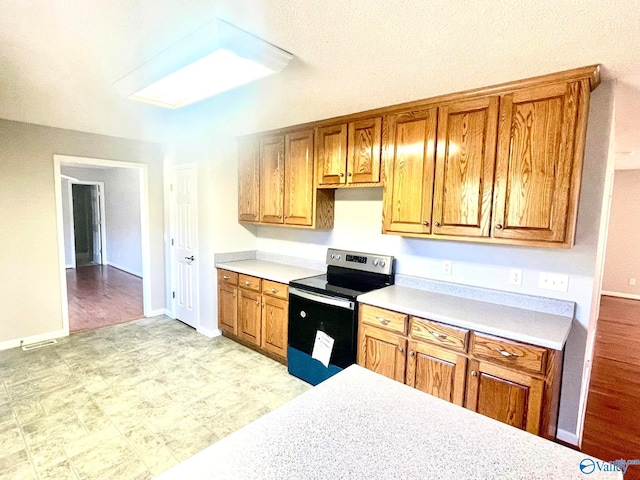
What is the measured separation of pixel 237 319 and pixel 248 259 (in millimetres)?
772

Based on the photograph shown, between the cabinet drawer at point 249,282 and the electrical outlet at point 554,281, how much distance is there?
2323mm

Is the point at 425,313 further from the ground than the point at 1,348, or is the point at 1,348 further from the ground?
the point at 425,313

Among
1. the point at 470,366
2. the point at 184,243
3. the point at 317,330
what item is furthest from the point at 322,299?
the point at 184,243

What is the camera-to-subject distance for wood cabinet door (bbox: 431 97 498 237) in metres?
2.12

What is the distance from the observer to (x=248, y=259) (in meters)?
4.05

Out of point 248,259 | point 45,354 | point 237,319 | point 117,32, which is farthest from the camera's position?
point 248,259

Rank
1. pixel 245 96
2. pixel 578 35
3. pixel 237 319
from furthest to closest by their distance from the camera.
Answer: pixel 237 319 < pixel 245 96 < pixel 578 35

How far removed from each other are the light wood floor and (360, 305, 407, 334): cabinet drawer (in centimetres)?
138

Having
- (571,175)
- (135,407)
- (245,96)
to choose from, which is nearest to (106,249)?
(135,407)

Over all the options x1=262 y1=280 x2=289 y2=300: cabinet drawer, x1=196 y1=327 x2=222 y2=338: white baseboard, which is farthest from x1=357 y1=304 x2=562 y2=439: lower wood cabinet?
x1=196 y1=327 x2=222 y2=338: white baseboard

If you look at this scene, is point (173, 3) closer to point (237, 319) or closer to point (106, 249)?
point (237, 319)

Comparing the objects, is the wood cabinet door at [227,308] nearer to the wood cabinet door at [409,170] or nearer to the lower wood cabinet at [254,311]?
the lower wood cabinet at [254,311]

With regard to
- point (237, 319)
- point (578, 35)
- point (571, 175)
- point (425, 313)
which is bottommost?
point (237, 319)

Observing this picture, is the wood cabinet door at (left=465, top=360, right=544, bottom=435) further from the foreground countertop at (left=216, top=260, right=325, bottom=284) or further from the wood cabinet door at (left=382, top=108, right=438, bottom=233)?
the foreground countertop at (left=216, top=260, right=325, bottom=284)
